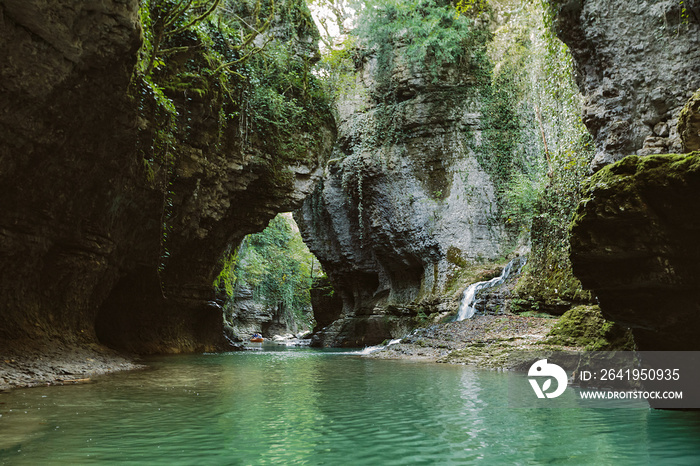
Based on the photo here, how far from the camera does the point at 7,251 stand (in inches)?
302

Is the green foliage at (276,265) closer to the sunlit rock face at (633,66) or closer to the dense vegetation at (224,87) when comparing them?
the dense vegetation at (224,87)

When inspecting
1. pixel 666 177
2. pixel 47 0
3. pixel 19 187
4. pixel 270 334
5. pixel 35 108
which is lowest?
pixel 270 334

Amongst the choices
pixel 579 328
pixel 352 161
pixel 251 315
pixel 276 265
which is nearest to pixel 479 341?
pixel 579 328

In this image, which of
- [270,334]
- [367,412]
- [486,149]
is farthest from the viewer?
[270,334]

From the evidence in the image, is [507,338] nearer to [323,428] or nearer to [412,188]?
[323,428]

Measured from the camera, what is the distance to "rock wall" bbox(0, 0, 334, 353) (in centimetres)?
600

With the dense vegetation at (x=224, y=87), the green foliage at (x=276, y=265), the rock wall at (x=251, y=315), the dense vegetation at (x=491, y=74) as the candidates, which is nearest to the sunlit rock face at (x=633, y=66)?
the dense vegetation at (x=491, y=74)

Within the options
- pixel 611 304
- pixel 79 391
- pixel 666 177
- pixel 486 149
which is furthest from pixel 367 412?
pixel 486 149

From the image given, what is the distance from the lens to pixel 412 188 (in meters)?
21.2

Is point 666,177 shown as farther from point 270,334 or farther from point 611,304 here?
point 270,334

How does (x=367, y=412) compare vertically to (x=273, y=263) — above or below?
below

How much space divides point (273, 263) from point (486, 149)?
15758 mm

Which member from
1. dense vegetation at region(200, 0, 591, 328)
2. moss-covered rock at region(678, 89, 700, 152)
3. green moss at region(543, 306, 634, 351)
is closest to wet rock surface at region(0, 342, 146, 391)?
dense vegetation at region(200, 0, 591, 328)

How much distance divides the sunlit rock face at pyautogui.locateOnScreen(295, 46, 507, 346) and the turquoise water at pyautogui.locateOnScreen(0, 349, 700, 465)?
13.4 metres
